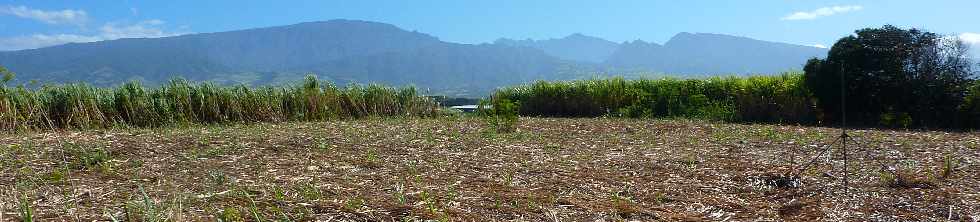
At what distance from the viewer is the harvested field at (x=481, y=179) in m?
4.05

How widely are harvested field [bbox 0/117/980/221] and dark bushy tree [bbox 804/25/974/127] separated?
2669 mm

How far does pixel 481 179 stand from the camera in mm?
5320

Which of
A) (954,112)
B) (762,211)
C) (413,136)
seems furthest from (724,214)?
(954,112)

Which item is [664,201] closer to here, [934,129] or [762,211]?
[762,211]

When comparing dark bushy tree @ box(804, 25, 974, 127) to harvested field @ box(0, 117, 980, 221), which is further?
dark bushy tree @ box(804, 25, 974, 127)

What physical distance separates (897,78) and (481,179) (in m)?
8.99

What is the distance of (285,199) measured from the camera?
422cm

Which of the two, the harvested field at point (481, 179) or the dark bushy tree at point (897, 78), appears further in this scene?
the dark bushy tree at point (897, 78)

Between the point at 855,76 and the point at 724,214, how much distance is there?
854 cm

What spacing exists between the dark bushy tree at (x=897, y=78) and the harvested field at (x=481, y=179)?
8.76ft

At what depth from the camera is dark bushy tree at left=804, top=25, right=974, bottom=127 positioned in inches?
422

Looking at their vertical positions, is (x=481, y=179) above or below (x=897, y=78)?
below

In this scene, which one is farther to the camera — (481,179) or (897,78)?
(897,78)

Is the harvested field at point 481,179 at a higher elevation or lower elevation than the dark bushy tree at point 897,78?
lower
